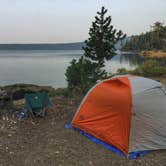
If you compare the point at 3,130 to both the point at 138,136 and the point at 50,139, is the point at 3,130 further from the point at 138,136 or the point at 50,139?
the point at 138,136

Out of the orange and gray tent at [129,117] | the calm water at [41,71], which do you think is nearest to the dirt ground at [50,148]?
the orange and gray tent at [129,117]

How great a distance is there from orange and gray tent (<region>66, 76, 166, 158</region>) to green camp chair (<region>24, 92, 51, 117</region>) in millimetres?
1420

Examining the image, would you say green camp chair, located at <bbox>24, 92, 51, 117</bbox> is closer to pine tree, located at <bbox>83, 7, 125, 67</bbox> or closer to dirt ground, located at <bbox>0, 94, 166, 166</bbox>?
dirt ground, located at <bbox>0, 94, 166, 166</bbox>

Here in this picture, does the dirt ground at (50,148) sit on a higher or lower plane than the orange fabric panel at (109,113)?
lower

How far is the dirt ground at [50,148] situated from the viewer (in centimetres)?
411

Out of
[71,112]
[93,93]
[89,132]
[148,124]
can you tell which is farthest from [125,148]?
[71,112]

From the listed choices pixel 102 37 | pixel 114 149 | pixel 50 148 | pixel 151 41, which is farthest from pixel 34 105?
pixel 151 41

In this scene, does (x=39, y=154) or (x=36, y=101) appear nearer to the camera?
(x=39, y=154)

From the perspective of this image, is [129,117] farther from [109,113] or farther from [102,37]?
[102,37]

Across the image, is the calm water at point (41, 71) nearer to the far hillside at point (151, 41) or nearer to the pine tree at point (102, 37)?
the pine tree at point (102, 37)

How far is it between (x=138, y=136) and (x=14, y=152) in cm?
226

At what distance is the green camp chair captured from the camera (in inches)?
241

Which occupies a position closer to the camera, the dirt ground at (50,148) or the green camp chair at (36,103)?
the dirt ground at (50,148)

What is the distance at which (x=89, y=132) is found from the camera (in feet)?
17.1
